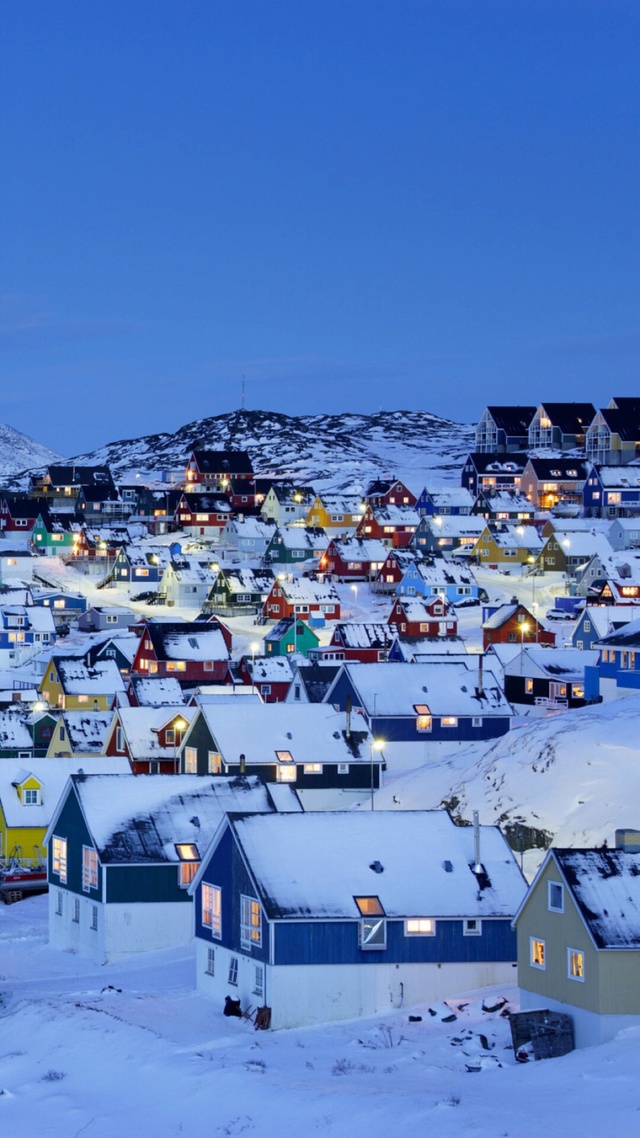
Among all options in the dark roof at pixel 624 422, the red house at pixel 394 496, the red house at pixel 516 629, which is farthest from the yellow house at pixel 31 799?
the dark roof at pixel 624 422

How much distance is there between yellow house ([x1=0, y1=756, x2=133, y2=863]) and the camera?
59.2 metres

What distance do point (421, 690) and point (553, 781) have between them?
19381mm

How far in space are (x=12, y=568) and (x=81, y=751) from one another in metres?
79.3

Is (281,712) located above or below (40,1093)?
above

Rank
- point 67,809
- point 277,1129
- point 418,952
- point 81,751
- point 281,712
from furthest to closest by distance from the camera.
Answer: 1. point 81,751
2. point 281,712
3. point 67,809
4. point 418,952
5. point 277,1129

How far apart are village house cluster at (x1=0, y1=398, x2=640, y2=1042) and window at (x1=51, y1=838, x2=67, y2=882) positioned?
10 cm

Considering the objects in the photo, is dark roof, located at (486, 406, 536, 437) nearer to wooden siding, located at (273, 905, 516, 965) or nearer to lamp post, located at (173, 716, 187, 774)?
lamp post, located at (173, 716, 187, 774)

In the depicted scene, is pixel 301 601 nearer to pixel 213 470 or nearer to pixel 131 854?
pixel 213 470

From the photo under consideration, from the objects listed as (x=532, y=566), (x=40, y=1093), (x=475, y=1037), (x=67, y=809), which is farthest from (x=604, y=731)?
(x=532, y=566)

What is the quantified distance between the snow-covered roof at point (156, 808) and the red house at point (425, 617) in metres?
58.6

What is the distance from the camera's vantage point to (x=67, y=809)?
161 feet

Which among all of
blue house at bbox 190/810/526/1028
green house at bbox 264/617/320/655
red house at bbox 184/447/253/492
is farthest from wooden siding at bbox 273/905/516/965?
red house at bbox 184/447/253/492

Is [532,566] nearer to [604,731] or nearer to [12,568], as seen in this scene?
[12,568]

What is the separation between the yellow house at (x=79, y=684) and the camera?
86250 millimetres
